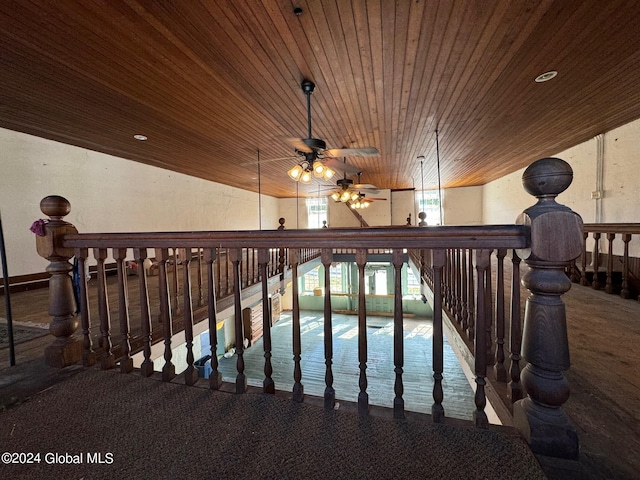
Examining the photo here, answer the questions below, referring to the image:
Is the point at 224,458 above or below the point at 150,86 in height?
below

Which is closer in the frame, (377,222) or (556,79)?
(556,79)

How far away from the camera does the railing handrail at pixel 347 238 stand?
94cm

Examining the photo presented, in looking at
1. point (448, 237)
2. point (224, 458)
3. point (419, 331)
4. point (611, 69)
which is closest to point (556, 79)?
point (611, 69)

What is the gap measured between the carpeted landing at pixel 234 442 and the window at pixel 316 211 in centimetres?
1053

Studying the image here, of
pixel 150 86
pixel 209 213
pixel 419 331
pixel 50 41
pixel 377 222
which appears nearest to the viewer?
pixel 50 41

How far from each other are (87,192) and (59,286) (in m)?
4.32

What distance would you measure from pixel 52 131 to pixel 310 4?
14.4 feet

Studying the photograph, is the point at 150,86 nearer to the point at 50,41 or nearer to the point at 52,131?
the point at 50,41

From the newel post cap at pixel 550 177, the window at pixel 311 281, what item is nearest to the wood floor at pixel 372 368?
the window at pixel 311 281

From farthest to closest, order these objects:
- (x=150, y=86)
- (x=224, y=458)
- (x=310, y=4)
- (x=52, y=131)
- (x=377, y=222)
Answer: (x=377, y=222), (x=52, y=131), (x=150, y=86), (x=310, y=4), (x=224, y=458)

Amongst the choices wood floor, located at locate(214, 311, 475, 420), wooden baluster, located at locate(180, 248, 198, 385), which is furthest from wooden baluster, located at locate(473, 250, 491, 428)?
wood floor, located at locate(214, 311, 475, 420)

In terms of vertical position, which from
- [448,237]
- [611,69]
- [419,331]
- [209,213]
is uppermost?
[611,69]

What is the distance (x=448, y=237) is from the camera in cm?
97

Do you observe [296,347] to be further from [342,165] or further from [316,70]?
[342,165]
